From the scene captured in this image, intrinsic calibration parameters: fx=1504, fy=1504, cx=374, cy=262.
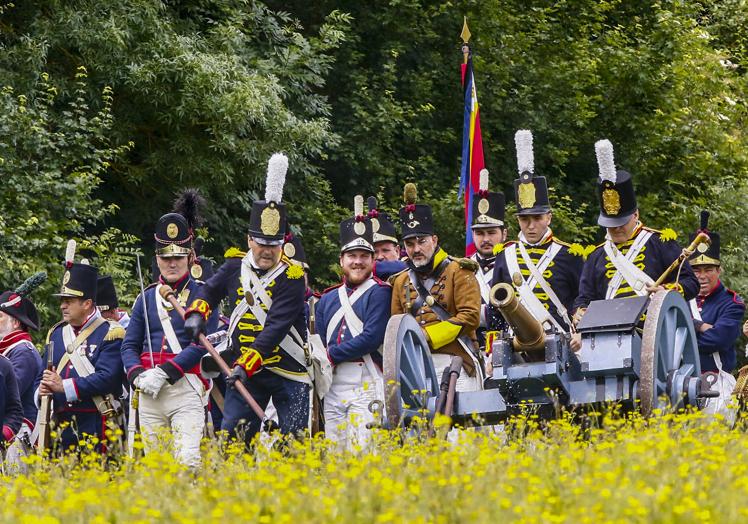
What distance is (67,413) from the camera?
37.3 feet

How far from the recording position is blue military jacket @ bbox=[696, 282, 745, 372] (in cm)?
1248

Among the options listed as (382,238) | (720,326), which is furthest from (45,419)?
(720,326)

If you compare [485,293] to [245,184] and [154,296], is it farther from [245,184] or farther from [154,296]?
[245,184]

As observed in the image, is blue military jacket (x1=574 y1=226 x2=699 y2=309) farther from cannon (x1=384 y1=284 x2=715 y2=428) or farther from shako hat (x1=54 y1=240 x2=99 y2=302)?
shako hat (x1=54 y1=240 x2=99 y2=302)

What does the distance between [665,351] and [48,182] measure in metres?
8.83

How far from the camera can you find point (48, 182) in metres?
16.5

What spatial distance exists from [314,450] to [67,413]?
360 centimetres

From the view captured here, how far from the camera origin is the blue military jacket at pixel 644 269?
1023 centimetres

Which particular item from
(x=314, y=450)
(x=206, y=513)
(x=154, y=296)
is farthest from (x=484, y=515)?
(x=154, y=296)

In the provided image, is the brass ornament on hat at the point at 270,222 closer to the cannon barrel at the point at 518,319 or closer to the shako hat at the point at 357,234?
the shako hat at the point at 357,234

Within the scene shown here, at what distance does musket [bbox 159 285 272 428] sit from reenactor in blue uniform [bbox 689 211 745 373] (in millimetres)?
3896

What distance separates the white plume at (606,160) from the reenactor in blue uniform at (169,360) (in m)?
3.07

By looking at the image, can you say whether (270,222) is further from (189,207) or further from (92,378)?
(92,378)

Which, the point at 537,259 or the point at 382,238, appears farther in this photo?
the point at 382,238
